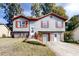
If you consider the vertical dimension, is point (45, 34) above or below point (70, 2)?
below

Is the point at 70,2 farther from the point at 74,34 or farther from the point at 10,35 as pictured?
the point at 10,35

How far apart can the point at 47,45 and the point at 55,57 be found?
30 centimetres

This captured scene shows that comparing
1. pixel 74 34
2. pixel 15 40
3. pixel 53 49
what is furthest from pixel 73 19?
pixel 15 40

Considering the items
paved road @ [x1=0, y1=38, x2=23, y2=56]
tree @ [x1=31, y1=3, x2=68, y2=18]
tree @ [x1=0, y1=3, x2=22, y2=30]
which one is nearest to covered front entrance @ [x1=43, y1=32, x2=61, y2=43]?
tree @ [x1=31, y1=3, x2=68, y2=18]

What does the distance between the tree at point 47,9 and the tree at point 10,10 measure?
243mm

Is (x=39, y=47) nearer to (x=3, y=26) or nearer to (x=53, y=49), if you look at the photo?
(x=53, y=49)

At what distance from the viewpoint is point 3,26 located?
5.21 metres

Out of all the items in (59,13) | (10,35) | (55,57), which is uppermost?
(59,13)

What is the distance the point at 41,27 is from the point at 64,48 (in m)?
0.52

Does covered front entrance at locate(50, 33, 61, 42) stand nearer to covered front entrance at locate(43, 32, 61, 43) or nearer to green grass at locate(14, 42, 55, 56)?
covered front entrance at locate(43, 32, 61, 43)

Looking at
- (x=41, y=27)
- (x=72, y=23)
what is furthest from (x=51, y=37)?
(x=72, y=23)

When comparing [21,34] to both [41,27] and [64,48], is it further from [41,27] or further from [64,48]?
[64,48]

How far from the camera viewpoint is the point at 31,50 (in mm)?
5078

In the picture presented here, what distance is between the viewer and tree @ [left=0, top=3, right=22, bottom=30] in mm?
5117
